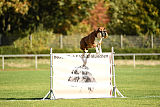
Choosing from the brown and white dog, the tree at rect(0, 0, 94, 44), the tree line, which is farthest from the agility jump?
the tree at rect(0, 0, 94, 44)

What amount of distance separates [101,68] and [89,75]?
17.7 inches

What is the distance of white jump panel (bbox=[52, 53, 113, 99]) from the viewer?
12.4 m

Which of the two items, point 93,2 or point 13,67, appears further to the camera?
point 93,2

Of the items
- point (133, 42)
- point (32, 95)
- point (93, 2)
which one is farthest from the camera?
point (93, 2)

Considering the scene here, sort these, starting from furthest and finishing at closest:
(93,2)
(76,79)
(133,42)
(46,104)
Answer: (93,2), (133,42), (76,79), (46,104)

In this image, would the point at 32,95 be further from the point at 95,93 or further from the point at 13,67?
the point at 13,67

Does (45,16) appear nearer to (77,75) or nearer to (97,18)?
(97,18)

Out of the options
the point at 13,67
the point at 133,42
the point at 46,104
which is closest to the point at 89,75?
the point at 46,104

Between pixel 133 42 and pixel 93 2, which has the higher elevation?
pixel 93 2

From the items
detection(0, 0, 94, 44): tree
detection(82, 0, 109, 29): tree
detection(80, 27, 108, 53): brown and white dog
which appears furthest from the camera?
detection(82, 0, 109, 29): tree

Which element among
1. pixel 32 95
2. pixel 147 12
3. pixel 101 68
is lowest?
pixel 32 95

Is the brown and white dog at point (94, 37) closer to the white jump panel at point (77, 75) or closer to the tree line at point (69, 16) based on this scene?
the white jump panel at point (77, 75)

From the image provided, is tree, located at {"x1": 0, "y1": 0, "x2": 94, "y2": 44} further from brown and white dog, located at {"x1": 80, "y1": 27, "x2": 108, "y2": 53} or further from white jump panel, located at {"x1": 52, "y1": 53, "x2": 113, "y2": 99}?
brown and white dog, located at {"x1": 80, "y1": 27, "x2": 108, "y2": 53}

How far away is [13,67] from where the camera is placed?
30266mm
